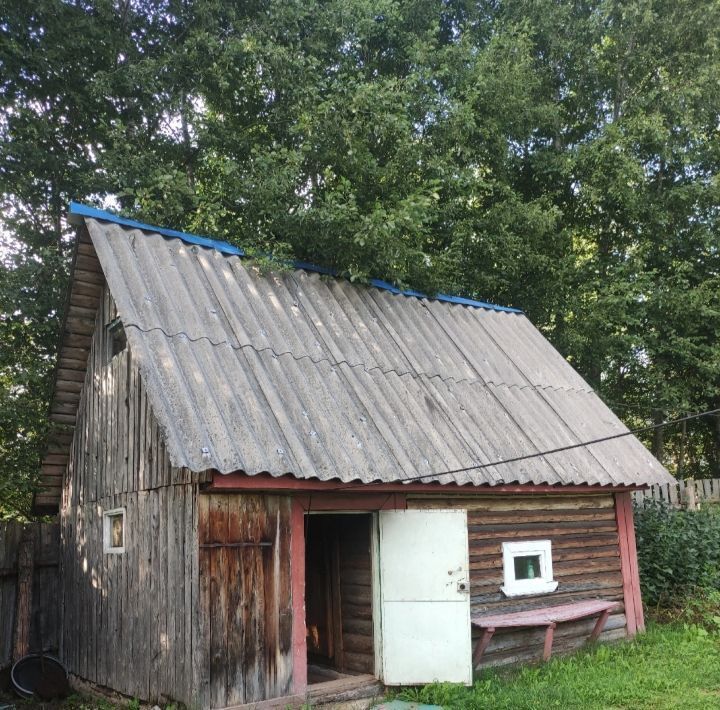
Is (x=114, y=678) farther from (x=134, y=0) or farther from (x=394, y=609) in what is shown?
(x=134, y=0)

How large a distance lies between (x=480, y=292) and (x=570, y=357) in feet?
10.4

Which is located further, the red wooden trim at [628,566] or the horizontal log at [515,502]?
the red wooden trim at [628,566]

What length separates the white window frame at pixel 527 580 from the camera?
32.1 feet

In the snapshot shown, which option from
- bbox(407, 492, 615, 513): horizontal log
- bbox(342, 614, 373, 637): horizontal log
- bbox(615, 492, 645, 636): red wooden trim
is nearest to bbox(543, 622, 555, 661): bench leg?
bbox(407, 492, 615, 513): horizontal log

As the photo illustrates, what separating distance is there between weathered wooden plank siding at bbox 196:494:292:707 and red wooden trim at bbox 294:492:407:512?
34cm

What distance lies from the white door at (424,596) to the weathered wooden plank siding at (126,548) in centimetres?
235

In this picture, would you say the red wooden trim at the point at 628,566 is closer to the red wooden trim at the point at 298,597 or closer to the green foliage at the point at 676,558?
the green foliage at the point at 676,558

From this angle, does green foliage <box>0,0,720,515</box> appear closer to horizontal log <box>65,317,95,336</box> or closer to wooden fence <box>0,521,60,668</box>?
wooden fence <box>0,521,60,668</box>

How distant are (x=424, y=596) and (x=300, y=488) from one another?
2.21 m

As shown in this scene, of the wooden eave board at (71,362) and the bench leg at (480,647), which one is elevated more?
the wooden eave board at (71,362)

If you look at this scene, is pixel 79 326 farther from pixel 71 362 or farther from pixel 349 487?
pixel 349 487

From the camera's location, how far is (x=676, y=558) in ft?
42.3

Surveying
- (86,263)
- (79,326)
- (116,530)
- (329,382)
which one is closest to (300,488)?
(329,382)

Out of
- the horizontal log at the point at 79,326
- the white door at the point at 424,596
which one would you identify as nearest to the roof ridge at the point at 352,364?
the white door at the point at 424,596
